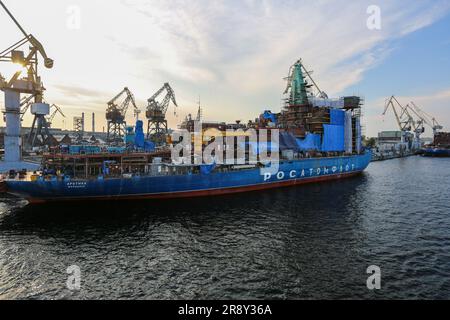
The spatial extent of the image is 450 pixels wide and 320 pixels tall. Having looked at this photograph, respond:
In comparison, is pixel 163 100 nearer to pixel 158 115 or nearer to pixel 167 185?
pixel 158 115

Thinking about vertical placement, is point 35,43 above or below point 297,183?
above

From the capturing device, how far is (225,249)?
26.1 metres

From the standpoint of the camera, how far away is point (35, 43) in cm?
6488

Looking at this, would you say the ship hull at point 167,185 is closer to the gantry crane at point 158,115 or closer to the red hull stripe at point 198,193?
the red hull stripe at point 198,193

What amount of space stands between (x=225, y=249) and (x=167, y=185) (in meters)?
23.3

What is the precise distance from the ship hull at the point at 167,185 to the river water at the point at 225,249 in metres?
2.51

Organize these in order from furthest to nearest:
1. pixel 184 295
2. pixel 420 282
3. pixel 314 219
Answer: pixel 314 219, pixel 420 282, pixel 184 295

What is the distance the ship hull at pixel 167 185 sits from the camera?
1633 inches

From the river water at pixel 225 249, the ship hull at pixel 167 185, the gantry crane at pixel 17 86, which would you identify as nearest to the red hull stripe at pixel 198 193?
the ship hull at pixel 167 185

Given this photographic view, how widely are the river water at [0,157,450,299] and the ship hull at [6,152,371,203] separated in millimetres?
2512

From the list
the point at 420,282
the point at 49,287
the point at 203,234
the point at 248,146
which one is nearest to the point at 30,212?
the point at 49,287
